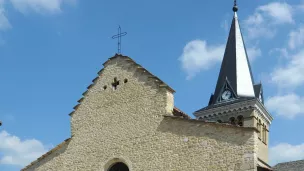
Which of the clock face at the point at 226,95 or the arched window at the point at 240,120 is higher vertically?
the clock face at the point at 226,95

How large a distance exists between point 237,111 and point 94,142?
18.9 m

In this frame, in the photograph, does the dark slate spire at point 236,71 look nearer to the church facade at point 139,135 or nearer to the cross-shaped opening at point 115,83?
the church facade at point 139,135

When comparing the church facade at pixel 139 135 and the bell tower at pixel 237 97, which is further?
the bell tower at pixel 237 97

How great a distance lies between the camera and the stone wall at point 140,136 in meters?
16.5

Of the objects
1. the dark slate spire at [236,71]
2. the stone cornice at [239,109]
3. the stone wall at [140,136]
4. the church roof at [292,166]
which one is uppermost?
the dark slate spire at [236,71]

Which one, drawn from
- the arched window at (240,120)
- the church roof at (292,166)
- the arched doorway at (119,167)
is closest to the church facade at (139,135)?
the arched doorway at (119,167)

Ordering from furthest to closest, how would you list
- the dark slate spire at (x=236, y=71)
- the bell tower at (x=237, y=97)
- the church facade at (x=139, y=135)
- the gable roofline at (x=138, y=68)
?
the dark slate spire at (x=236, y=71) → the bell tower at (x=237, y=97) → the gable roofline at (x=138, y=68) → the church facade at (x=139, y=135)

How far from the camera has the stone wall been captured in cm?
1650

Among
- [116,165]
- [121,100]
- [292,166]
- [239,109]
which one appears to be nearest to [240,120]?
[239,109]

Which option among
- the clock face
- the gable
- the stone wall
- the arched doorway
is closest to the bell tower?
the clock face

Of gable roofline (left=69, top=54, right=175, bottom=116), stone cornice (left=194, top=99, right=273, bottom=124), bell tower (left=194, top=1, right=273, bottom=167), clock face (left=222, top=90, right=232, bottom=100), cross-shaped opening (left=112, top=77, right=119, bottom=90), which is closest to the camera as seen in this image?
gable roofline (left=69, top=54, right=175, bottom=116)

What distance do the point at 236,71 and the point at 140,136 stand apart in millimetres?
20847

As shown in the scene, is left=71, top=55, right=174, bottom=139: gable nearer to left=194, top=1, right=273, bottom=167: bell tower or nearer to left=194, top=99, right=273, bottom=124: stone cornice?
left=194, top=1, right=273, bottom=167: bell tower

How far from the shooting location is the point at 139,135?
743 inches
